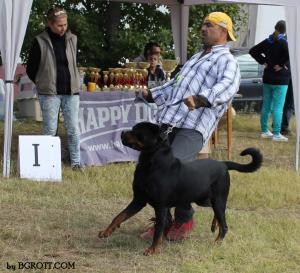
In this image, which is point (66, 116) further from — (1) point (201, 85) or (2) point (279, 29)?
(2) point (279, 29)

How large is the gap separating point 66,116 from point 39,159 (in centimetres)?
70

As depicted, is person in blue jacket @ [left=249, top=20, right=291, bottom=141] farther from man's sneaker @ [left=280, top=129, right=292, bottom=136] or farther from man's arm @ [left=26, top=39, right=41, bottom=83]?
man's arm @ [left=26, top=39, right=41, bottom=83]

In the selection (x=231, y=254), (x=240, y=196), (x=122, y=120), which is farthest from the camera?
(x=122, y=120)

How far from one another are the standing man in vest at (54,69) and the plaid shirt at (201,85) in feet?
9.29

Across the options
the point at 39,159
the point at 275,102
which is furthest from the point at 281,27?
the point at 39,159

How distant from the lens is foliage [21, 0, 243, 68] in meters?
14.0

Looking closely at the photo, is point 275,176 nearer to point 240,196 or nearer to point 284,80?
point 240,196

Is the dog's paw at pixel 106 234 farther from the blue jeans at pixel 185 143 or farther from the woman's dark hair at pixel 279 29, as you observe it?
the woman's dark hair at pixel 279 29

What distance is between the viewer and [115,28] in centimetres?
1461

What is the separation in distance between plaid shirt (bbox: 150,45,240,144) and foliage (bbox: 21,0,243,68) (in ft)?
28.2

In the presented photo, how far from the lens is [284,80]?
37.4 ft

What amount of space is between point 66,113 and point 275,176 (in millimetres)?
2514

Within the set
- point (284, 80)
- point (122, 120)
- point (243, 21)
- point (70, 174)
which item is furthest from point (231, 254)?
point (243, 21)

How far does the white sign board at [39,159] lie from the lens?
7.76m
